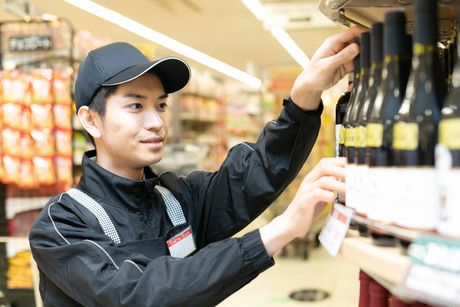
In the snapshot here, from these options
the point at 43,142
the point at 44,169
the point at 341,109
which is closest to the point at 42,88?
the point at 43,142

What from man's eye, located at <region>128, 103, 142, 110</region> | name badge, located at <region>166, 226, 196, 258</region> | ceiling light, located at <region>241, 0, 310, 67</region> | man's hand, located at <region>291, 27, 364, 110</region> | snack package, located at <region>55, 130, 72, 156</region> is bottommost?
name badge, located at <region>166, 226, 196, 258</region>

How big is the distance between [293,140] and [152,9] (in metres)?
8.66

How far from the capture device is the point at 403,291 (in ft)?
2.36

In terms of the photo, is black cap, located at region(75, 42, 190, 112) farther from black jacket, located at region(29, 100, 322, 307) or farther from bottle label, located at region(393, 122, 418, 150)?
bottle label, located at region(393, 122, 418, 150)

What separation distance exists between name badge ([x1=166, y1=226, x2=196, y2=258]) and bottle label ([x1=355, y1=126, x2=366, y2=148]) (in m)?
0.89

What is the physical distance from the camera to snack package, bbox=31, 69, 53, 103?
374 centimetres

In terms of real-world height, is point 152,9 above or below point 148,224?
above

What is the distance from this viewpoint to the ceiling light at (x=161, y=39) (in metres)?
8.17

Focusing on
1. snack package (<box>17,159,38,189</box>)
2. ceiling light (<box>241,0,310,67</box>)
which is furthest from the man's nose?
ceiling light (<box>241,0,310,67</box>)

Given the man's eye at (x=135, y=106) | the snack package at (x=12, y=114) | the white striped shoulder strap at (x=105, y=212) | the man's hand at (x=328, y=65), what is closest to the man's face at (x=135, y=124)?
the man's eye at (x=135, y=106)

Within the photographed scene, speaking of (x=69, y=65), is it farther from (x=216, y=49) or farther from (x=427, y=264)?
(x=216, y=49)

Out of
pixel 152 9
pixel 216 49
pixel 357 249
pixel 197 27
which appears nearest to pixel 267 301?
pixel 357 249

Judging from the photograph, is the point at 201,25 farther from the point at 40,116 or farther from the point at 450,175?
the point at 450,175

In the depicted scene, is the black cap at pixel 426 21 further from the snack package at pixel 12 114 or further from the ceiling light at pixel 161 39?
the ceiling light at pixel 161 39
